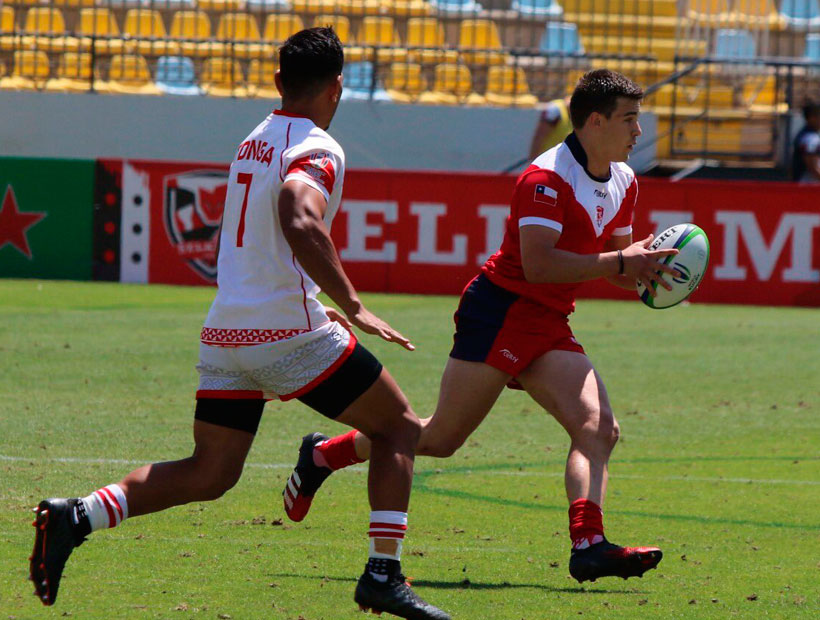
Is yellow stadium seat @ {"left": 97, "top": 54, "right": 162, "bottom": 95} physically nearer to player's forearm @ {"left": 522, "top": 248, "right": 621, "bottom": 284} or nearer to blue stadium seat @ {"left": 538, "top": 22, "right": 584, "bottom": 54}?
blue stadium seat @ {"left": 538, "top": 22, "right": 584, "bottom": 54}

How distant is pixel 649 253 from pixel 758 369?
6960mm

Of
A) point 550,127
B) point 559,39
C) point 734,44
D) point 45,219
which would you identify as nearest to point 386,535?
point 550,127

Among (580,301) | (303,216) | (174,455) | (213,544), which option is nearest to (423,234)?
(580,301)

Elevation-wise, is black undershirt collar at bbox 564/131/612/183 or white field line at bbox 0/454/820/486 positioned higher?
black undershirt collar at bbox 564/131/612/183

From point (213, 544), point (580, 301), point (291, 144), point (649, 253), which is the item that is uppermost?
point (291, 144)

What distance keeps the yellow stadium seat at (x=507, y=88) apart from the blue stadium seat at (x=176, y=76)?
4.68 m

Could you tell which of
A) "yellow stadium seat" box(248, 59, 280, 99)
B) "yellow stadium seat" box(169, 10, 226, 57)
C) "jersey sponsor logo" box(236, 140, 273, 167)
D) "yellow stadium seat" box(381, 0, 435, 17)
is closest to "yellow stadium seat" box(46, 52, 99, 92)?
"yellow stadium seat" box(169, 10, 226, 57)

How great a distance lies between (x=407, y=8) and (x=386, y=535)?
19107mm

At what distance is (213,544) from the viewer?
6.02m

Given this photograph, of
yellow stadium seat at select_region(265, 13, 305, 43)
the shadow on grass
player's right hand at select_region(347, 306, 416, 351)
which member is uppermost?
yellow stadium seat at select_region(265, 13, 305, 43)

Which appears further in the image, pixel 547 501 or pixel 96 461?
pixel 96 461

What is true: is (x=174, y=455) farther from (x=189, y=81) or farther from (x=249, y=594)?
(x=189, y=81)

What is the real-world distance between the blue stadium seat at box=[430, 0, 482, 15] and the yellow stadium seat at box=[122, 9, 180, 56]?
14.3ft

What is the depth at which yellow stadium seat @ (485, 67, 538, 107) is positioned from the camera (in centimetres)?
2192
